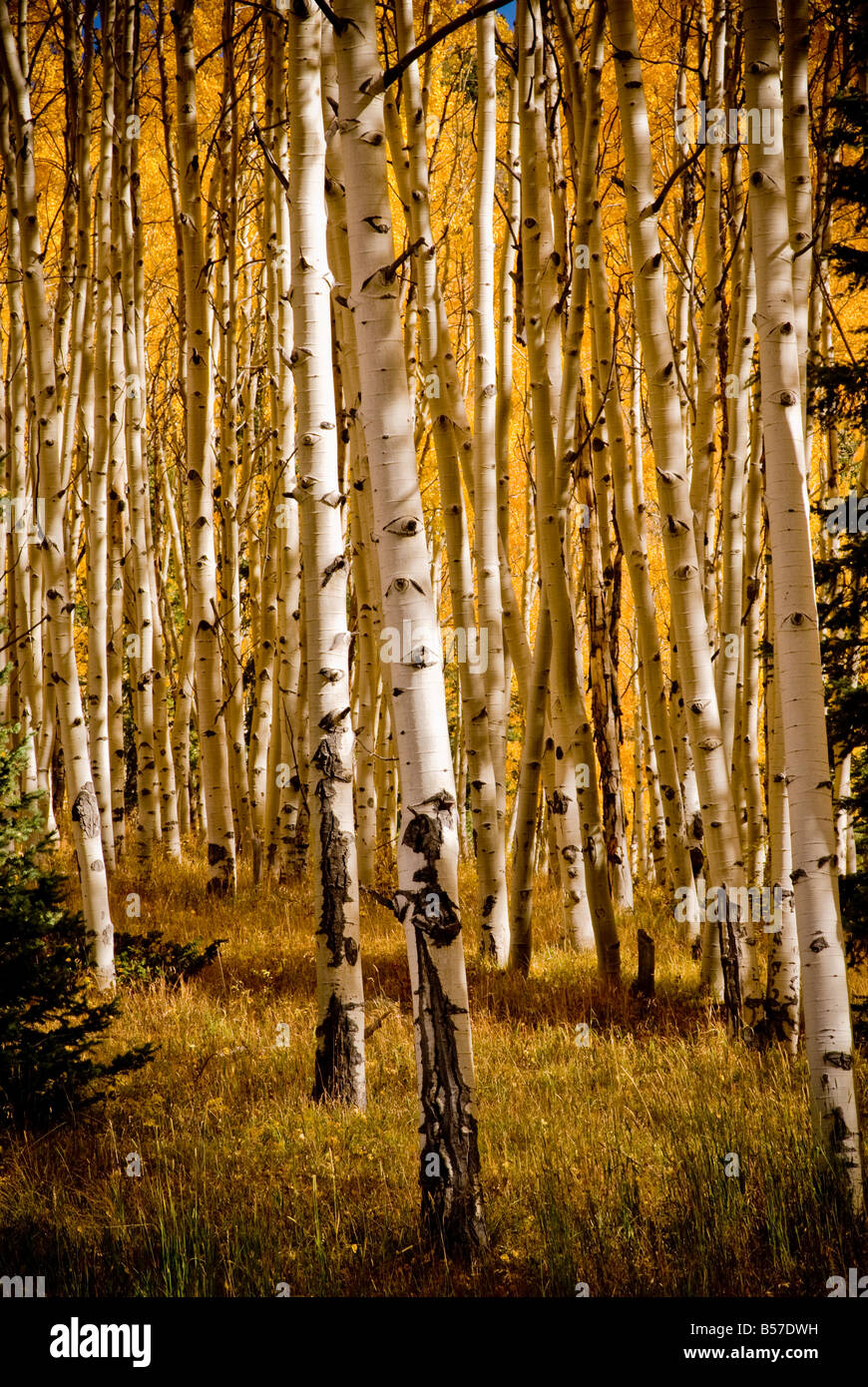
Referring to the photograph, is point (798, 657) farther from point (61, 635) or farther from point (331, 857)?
point (61, 635)

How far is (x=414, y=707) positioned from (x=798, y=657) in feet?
4.25

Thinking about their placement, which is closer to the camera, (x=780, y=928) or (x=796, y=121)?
(x=796, y=121)

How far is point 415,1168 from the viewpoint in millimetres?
3270

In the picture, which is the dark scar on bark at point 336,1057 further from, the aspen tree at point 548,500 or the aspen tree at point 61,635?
the aspen tree at point 548,500

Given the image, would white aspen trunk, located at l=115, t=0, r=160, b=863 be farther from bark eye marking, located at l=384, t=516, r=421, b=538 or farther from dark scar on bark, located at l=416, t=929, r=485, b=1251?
dark scar on bark, located at l=416, t=929, r=485, b=1251

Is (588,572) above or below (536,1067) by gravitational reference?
above

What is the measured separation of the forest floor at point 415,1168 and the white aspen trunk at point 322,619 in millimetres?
423

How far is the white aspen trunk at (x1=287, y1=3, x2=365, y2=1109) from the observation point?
13.0 ft

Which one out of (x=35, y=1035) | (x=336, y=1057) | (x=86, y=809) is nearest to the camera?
(x=35, y=1035)

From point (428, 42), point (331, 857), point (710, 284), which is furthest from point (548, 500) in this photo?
point (428, 42)

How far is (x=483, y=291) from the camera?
609 cm
